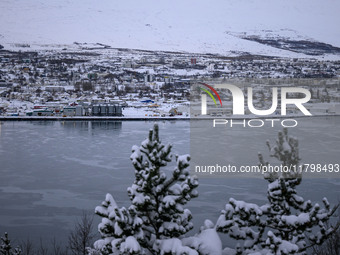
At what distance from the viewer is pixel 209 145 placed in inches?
350

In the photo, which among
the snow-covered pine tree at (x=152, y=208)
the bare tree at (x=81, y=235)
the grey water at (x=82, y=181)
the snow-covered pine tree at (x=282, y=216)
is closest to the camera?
the snow-covered pine tree at (x=152, y=208)

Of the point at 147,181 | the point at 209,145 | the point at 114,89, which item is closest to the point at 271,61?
the point at 114,89

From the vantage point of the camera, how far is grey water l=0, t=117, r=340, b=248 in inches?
174

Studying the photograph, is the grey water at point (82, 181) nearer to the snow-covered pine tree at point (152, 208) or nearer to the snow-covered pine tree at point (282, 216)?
the snow-covered pine tree at point (282, 216)

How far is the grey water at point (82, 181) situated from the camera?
174 inches

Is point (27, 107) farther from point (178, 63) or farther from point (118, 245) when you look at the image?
point (178, 63)

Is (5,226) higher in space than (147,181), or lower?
lower

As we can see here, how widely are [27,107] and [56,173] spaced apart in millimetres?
14863

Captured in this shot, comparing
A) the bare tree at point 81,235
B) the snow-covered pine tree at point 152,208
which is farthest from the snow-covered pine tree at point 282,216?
the bare tree at point 81,235

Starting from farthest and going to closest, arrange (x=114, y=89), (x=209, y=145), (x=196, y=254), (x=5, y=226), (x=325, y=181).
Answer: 1. (x=114, y=89)
2. (x=209, y=145)
3. (x=325, y=181)
4. (x=5, y=226)
5. (x=196, y=254)

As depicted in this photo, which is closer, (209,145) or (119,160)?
(119,160)

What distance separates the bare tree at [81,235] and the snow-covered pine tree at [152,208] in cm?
185

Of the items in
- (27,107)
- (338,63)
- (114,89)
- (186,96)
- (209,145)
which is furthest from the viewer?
(338,63)

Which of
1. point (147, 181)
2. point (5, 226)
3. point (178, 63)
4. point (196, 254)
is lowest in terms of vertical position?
point (5, 226)
